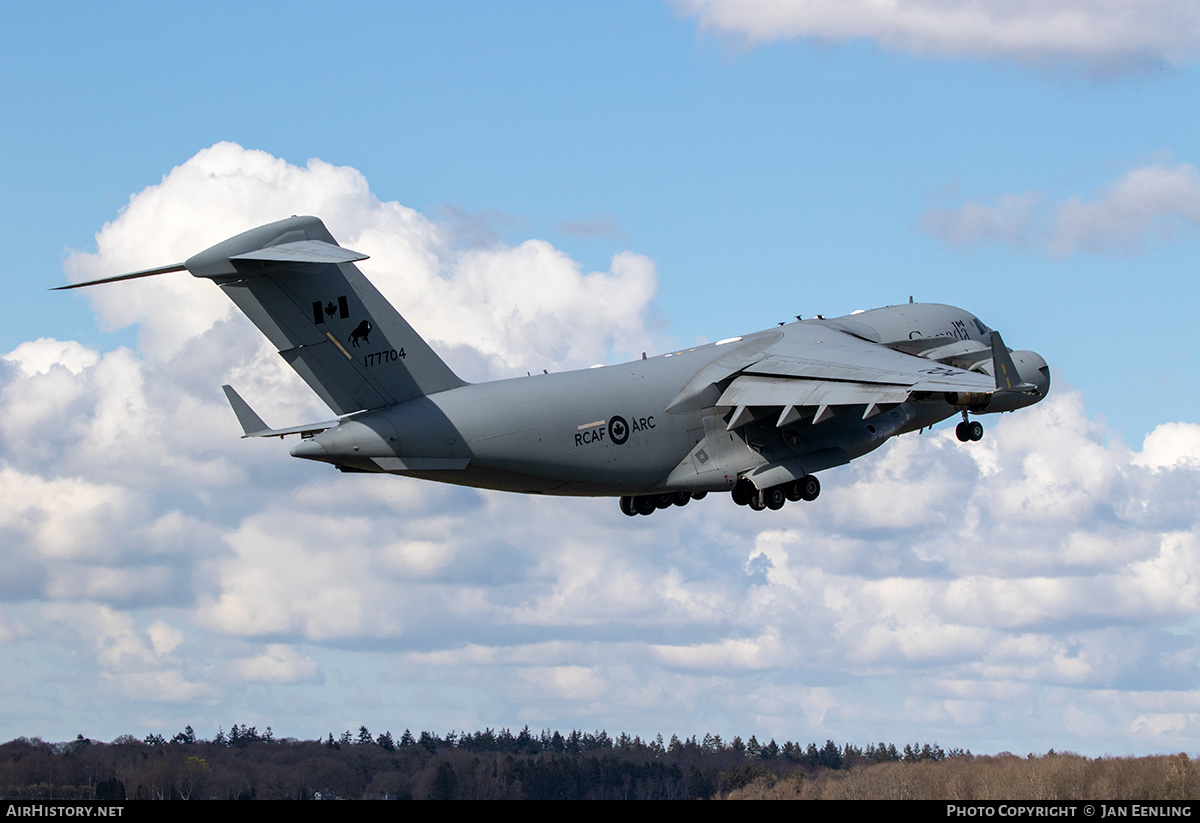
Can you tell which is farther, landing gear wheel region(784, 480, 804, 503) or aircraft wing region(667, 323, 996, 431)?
landing gear wheel region(784, 480, 804, 503)

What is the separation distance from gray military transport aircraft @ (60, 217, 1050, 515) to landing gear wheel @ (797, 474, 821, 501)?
0.03 m

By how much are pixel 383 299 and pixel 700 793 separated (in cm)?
2096

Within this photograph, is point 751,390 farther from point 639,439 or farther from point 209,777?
point 209,777

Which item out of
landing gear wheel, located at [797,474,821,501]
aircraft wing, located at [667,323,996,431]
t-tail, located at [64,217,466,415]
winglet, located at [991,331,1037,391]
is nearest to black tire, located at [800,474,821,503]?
landing gear wheel, located at [797,474,821,501]

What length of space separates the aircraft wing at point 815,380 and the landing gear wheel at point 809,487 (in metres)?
1.17

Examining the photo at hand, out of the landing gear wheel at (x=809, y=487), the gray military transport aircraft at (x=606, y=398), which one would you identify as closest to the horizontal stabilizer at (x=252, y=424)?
the gray military transport aircraft at (x=606, y=398)

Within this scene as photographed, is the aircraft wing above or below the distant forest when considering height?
above

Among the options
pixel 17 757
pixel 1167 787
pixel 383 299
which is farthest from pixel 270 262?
pixel 1167 787

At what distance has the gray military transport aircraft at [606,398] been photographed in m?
21.1

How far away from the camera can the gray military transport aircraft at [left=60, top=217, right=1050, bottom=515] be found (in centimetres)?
2111

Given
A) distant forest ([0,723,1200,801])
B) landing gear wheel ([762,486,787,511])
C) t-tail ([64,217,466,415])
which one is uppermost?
t-tail ([64,217,466,415])

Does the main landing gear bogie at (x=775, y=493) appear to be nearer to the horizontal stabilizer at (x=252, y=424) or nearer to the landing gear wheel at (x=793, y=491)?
the landing gear wheel at (x=793, y=491)

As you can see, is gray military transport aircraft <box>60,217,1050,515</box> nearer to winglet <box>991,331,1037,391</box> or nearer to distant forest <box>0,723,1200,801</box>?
winglet <box>991,331,1037,391</box>

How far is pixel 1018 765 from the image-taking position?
35250mm
